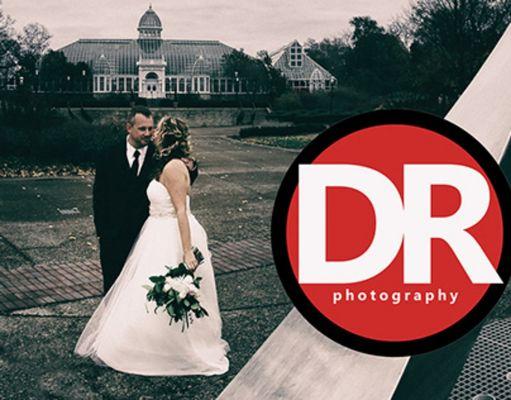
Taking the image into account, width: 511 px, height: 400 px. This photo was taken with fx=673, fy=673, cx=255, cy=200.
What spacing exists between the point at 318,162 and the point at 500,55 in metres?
2.47

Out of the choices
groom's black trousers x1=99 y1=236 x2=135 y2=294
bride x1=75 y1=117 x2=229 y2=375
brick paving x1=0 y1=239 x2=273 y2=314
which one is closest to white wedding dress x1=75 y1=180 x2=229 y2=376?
bride x1=75 y1=117 x2=229 y2=375

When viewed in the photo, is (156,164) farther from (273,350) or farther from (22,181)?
(22,181)

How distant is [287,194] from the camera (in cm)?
234

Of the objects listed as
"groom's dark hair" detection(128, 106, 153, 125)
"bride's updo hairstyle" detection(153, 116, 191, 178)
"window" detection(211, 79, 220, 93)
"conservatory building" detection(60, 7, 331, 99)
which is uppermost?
"conservatory building" detection(60, 7, 331, 99)

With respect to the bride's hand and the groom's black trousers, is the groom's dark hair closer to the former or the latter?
the groom's black trousers

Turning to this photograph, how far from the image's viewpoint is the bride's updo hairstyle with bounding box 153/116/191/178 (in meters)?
4.80

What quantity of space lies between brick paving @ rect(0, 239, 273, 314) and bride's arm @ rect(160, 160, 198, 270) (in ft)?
6.41

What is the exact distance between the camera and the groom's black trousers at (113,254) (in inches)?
216

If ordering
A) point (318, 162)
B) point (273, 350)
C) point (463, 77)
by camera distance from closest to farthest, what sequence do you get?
point (318, 162) < point (273, 350) < point (463, 77)

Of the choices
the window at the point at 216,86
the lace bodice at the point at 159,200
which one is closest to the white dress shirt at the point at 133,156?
the lace bodice at the point at 159,200

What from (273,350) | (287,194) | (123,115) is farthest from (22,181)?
(123,115)

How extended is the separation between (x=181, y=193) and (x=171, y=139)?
39 centimetres

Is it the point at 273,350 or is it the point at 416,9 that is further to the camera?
the point at 416,9

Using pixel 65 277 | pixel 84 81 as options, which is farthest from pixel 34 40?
pixel 65 277
